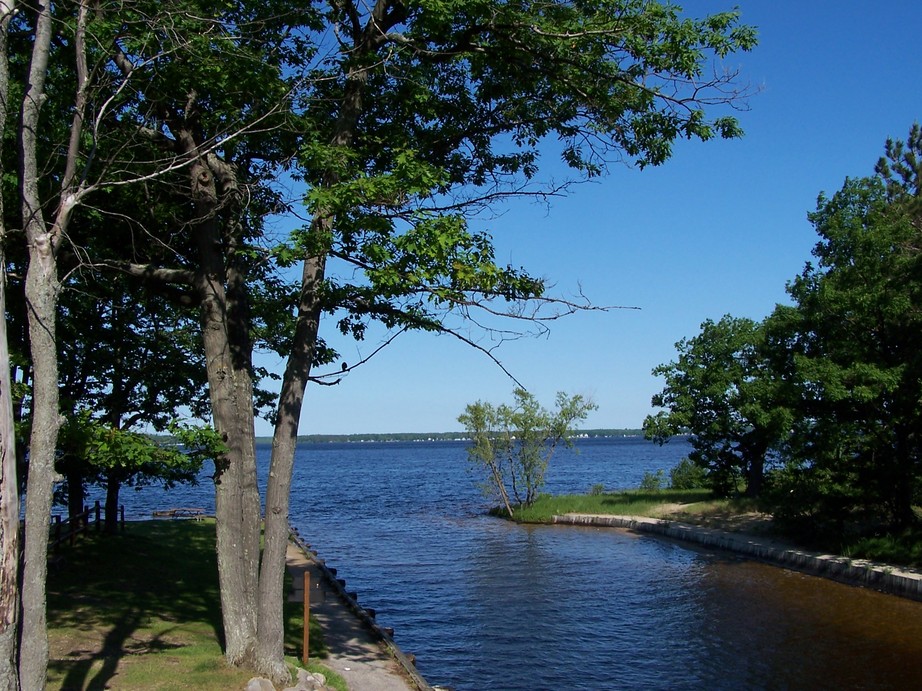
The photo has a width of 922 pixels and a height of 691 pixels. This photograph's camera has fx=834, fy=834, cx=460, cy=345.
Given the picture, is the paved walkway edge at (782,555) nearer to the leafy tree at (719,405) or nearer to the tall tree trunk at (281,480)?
the leafy tree at (719,405)

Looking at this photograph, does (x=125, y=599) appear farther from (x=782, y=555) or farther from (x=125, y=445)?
→ (x=782, y=555)

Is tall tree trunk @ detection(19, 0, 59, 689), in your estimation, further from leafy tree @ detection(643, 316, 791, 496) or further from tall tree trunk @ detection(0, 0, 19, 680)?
leafy tree @ detection(643, 316, 791, 496)

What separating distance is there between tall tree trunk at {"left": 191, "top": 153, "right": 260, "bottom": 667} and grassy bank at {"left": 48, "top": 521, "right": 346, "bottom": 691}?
76cm

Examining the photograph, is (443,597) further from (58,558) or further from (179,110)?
(179,110)

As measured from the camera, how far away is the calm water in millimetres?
15969

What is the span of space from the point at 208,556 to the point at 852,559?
18952 mm

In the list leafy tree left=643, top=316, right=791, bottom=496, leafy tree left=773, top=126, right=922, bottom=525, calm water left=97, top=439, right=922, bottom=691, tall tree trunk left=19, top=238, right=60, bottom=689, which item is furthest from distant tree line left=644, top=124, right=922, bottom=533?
tall tree trunk left=19, top=238, right=60, bottom=689

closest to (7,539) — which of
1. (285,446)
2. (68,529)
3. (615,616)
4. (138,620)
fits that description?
(285,446)

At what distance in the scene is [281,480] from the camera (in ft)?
35.7

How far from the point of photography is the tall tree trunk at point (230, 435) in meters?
11.0

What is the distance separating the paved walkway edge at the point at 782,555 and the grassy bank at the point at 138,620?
15.6 metres

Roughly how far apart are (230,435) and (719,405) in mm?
31812

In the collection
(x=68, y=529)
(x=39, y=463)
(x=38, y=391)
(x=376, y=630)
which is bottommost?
(x=376, y=630)

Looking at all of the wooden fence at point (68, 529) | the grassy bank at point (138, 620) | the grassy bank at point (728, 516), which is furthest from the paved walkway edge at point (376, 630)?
the grassy bank at point (728, 516)
